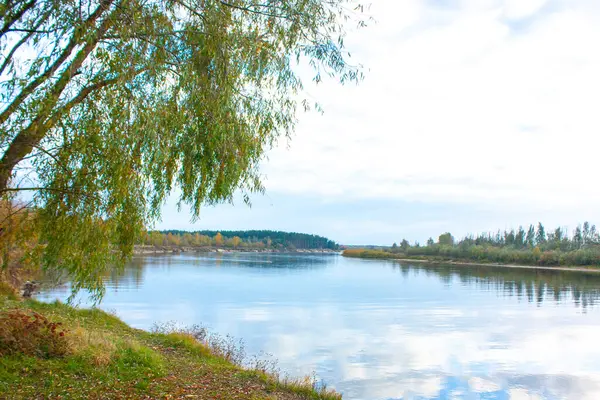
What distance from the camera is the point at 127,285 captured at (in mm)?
37688

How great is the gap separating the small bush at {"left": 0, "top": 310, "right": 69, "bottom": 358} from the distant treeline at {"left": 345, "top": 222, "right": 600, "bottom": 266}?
323ft

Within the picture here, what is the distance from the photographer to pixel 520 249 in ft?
389

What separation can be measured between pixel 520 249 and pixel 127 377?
12467 cm

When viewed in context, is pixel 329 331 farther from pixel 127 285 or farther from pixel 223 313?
pixel 127 285

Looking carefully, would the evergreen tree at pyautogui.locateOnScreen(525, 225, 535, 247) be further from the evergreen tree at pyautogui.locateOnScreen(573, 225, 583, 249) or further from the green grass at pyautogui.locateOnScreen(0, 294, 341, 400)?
the green grass at pyautogui.locateOnScreen(0, 294, 341, 400)

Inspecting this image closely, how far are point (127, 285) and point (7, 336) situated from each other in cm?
3107

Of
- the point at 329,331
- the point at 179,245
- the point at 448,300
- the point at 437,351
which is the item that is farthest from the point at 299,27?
the point at 179,245

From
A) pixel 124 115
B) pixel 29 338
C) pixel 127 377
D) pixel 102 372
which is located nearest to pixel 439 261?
pixel 127 377

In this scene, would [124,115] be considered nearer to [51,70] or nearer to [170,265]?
[51,70]

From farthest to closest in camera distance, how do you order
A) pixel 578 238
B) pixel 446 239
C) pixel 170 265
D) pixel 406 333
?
pixel 446 239 → pixel 578 238 → pixel 170 265 → pixel 406 333

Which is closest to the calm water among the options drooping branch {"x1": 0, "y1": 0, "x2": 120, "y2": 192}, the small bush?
the small bush

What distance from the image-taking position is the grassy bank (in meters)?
7.35

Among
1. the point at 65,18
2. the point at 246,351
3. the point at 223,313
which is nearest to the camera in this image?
the point at 65,18

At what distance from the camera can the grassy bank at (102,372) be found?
7348 mm
